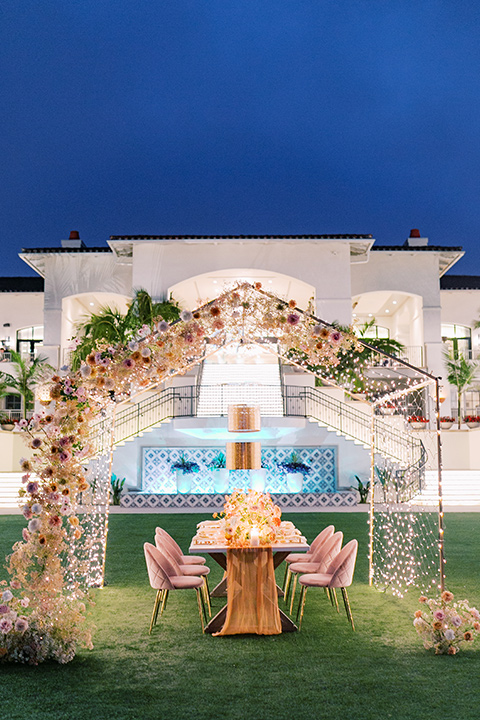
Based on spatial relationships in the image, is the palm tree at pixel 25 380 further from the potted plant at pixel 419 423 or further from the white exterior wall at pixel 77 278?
the potted plant at pixel 419 423

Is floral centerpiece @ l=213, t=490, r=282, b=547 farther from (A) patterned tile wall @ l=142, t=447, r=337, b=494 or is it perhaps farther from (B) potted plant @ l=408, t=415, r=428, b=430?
(B) potted plant @ l=408, t=415, r=428, b=430

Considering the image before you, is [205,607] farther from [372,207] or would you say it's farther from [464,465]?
[372,207]

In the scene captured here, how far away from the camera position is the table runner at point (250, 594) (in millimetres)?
6156

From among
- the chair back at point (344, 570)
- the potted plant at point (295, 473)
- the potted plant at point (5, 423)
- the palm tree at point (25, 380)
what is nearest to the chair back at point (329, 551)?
the chair back at point (344, 570)

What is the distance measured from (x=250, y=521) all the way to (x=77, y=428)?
6.73 ft

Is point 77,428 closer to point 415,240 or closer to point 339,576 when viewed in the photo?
point 339,576

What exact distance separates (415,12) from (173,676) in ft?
82.9

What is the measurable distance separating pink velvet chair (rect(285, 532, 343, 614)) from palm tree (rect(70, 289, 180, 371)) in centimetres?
1197

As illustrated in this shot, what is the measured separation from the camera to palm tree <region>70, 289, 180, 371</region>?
19391mm

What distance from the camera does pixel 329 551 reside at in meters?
7.27

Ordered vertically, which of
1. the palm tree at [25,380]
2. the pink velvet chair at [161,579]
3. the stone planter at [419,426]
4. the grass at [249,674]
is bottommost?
the grass at [249,674]

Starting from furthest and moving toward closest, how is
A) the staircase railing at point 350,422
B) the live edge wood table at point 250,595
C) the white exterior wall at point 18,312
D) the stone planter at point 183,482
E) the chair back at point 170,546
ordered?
the white exterior wall at point 18,312, the staircase railing at point 350,422, the stone planter at point 183,482, the chair back at point 170,546, the live edge wood table at point 250,595

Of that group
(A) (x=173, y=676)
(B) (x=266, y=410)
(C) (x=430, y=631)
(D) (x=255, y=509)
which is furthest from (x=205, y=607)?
(B) (x=266, y=410)

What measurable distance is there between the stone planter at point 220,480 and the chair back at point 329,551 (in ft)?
35.0
